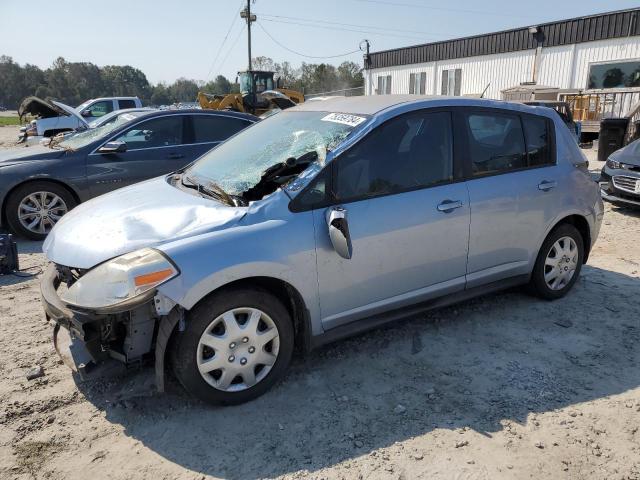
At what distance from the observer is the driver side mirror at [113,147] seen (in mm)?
6473

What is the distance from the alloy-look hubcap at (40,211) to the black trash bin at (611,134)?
1254 centimetres

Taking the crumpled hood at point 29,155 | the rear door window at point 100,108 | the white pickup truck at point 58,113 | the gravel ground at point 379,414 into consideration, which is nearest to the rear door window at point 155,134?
the crumpled hood at point 29,155

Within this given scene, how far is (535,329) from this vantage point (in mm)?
3902

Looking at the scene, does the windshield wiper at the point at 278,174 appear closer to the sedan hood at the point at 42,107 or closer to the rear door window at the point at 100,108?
the sedan hood at the point at 42,107

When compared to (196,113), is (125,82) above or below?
above

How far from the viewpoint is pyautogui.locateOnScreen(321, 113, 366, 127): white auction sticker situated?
10.9 feet

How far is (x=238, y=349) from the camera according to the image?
2.83 metres

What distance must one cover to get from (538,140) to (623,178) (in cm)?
438

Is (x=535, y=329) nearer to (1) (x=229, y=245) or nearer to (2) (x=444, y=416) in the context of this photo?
(2) (x=444, y=416)

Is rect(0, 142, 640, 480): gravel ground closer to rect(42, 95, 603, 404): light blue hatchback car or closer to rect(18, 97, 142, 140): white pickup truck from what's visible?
rect(42, 95, 603, 404): light blue hatchback car

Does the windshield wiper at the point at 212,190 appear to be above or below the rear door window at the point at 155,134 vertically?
below

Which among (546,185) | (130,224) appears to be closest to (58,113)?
(130,224)

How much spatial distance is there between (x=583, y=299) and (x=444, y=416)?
7.70 ft

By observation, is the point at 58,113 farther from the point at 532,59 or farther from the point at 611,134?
the point at 532,59
